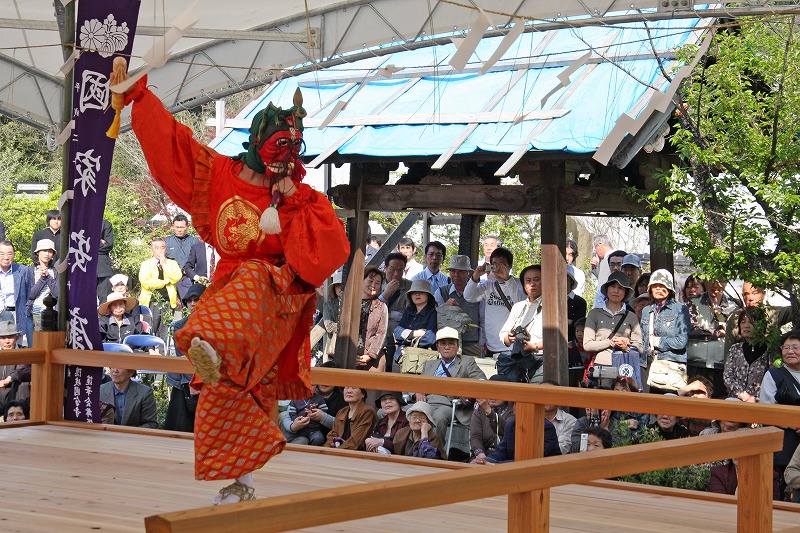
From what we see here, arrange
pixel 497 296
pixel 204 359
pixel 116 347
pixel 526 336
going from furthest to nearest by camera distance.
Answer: pixel 497 296 < pixel 116 347 < pixel 526 336 < pixel 204 359

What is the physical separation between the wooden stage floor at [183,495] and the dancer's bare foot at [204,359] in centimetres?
59

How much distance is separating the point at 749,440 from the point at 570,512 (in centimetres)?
95

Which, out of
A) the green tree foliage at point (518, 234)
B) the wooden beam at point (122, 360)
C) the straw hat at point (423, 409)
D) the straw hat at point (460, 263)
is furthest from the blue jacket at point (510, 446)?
the green tree foliage at point (518, 234)

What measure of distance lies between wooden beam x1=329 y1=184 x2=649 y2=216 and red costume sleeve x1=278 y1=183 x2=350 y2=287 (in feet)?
12.3

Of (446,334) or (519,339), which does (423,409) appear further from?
(519,339)

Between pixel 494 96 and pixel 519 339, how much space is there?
62.6 inches

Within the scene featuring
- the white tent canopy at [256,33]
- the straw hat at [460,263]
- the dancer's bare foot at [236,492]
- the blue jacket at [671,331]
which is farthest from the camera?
the straw hat at [460,263]

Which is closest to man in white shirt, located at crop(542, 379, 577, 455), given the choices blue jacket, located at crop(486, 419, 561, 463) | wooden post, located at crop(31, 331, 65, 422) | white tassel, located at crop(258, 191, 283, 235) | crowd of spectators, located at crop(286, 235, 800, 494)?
crowd of spectators, located at crop(286, 235, 800, 494)

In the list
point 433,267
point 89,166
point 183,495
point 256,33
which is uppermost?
point 256,33

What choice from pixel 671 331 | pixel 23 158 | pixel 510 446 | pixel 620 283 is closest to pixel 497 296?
pixel 620 283

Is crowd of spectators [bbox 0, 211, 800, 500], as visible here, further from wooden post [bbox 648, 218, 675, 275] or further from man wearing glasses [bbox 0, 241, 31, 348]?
man wearing glasses [bbox 0, 241, 31, 348]

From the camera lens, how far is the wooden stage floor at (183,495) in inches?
145

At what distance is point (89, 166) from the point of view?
18.2 feet

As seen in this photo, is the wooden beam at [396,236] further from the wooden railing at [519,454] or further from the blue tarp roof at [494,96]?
the wooden railing at [519,454]
